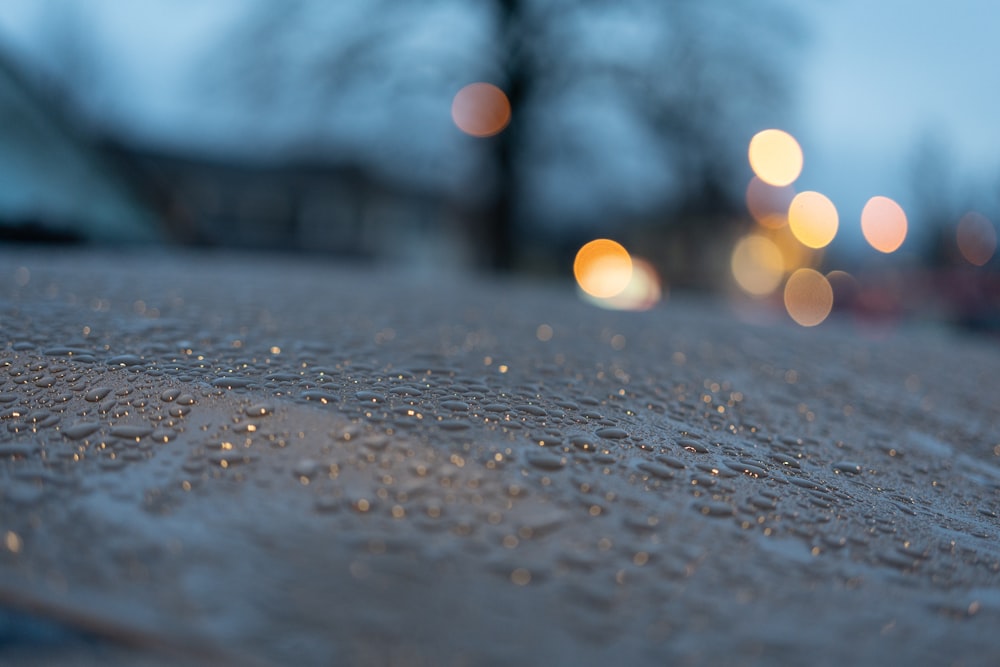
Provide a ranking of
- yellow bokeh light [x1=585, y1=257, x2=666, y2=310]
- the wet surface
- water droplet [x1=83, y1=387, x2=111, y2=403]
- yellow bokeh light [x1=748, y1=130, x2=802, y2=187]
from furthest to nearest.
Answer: yellow bokeh light [x1=748, y1=130, x2=802, y2=187] → yellow bokeh light [x1=585, y1=257, x2=666, y2=310] → water droplet [x1=83, y1=387, x2=111, y2=403] → the wet surface

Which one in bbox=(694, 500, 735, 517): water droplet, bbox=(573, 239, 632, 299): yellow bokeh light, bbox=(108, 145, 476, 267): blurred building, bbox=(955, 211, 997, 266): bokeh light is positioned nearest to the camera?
bbox=(694, 500, 735, 517): water droplet

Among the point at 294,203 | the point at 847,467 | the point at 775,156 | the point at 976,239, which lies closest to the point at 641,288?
the point at 775,156

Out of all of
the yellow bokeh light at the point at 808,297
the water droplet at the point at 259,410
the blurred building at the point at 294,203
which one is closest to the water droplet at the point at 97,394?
the water droplet at the point at 259,410

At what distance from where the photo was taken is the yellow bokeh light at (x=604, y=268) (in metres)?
15.7

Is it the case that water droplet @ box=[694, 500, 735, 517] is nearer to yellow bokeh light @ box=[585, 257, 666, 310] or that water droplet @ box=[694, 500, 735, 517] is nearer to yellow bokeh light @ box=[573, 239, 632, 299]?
yellow bokeh light @ box=[585, 257, 666, 310]

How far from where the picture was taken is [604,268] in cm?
1870

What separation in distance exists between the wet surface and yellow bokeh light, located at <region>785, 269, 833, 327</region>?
13.4 metres

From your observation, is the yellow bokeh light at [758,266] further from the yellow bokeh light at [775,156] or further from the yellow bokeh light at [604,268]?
the yellow bokeh light at [775,156]

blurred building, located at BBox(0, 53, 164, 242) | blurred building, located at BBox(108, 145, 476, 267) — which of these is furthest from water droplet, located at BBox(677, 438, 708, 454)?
blurred building, located at BBox(108, 145, 476, 267)

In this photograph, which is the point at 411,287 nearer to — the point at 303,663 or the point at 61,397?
the point at 61,397

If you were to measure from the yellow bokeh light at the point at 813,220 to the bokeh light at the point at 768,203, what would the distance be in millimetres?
210

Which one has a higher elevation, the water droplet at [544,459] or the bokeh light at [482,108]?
the bokeh light at [482,108]

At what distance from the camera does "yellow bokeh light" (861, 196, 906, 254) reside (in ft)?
71.7

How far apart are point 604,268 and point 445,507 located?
18057 mm
